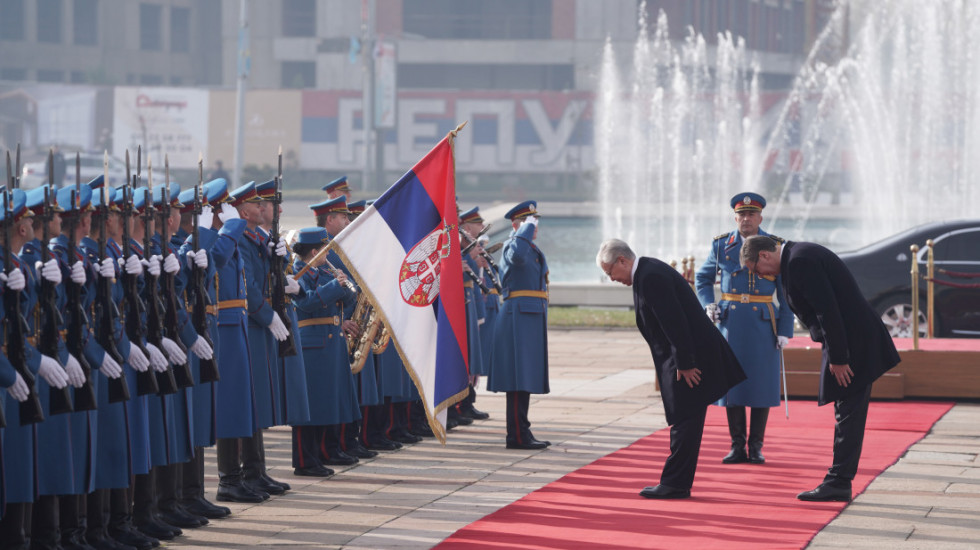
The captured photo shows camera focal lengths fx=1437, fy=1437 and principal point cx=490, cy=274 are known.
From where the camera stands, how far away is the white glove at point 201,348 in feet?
25.3

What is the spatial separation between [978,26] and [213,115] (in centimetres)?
2790

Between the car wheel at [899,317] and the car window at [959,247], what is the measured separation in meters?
0.59

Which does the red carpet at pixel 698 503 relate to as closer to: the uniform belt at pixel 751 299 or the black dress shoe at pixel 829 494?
the black dress shoe at pixel 829 494

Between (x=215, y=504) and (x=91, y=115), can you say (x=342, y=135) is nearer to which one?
(x=91, y=115)

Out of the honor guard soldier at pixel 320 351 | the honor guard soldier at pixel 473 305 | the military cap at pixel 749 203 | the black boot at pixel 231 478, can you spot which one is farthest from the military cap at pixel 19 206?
the honor guard soldier at pixel 473 305

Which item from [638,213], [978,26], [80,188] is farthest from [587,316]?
[978,26]

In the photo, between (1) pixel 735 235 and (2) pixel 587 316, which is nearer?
(1) pixel 735 235

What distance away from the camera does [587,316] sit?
20.8 meters

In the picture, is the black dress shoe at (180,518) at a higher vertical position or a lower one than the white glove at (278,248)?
lower

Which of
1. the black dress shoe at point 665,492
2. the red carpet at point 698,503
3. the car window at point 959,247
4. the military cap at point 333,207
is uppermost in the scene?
the military cap at point 333,207

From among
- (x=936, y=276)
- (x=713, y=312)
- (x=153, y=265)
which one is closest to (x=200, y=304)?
(x=153, y=265)

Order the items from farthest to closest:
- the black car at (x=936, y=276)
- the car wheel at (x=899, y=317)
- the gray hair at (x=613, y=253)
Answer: the car wheel at (x=899, y=317)
the black car at (x=936, y=276)
the gray hair at (x=613, y=253)

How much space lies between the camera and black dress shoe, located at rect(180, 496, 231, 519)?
26.0 ft

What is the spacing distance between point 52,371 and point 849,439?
447 centimetres
